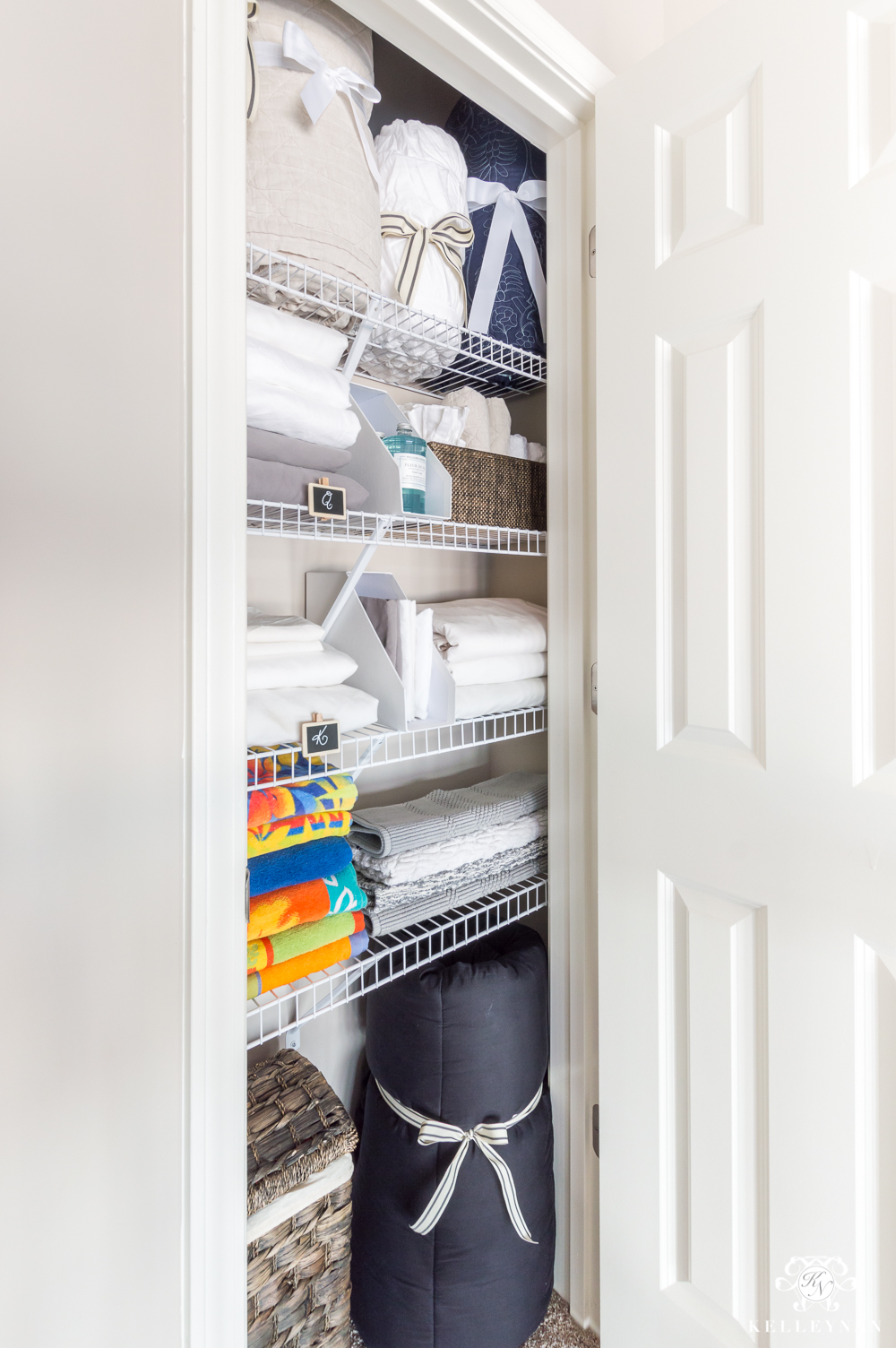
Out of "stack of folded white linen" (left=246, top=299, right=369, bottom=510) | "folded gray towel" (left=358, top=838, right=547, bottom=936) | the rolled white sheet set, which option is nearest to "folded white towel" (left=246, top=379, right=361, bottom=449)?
"stack of folded white linen" (left=246, top=299, right=369, bottom=510)

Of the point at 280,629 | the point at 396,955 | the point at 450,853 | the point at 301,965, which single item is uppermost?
the point at 280,629

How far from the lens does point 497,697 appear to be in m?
1.19

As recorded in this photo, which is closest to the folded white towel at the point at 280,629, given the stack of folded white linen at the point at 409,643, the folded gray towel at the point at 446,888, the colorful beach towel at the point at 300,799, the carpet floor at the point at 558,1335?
the stack of folded white linen at the point at 409,643

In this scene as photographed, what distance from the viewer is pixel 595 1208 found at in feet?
3.86

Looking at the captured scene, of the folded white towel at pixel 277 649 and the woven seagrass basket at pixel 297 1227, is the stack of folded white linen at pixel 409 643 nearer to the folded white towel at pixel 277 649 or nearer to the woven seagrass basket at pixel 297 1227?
the folded white towel at pixel 277 649

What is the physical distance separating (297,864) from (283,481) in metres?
0.51

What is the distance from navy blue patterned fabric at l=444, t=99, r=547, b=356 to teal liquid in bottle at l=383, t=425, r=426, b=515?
0.34 metres

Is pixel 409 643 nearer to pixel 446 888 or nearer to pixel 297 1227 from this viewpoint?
pixel 446 888

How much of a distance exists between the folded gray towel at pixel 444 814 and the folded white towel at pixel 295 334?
2.38ft
